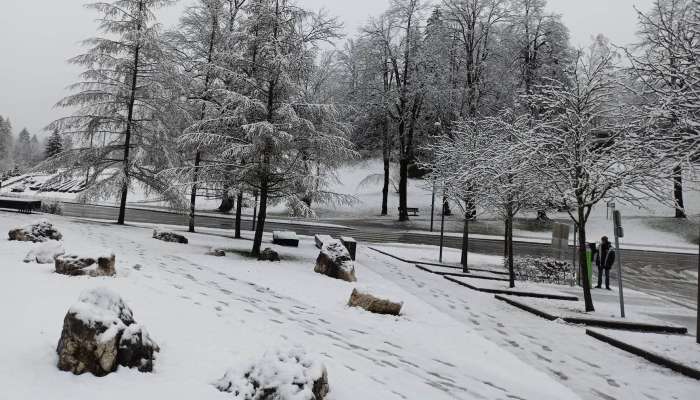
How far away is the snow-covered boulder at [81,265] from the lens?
25.6 ft

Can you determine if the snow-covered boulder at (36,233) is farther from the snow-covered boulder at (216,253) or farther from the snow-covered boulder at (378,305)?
the snow-covered boulder at (378,305)

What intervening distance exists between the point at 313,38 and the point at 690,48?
449 inches

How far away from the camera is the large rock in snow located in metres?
4.27

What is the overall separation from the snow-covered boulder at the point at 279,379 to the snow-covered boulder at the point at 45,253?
18.7 ft

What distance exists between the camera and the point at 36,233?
11.5 m

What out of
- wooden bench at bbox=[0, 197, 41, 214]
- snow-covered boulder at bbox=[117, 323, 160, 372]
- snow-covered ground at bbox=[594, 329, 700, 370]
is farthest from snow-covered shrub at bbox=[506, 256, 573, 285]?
wooden bench at bbox=[0, 197, 41, 214]

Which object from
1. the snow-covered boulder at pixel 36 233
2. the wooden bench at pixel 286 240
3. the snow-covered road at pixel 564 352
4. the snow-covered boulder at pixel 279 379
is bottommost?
the snow-covered road at pixel 564 352

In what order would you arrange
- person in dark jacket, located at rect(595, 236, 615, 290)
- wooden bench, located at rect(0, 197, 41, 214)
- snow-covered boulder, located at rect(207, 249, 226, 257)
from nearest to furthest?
snow-covered boulder, located at rect(207, 249, 226, 257) → person in dark jacket, located at rect(595, 236, 615, 290) → wooden bench, located at rect(0, 197, 41, 214)

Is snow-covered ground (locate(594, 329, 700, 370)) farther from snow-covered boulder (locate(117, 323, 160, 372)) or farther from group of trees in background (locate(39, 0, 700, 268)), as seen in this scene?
snow-covered boulder (locate(117, 323, 160, 372))

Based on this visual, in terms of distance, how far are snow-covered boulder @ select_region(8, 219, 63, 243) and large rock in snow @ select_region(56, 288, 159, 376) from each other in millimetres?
8388

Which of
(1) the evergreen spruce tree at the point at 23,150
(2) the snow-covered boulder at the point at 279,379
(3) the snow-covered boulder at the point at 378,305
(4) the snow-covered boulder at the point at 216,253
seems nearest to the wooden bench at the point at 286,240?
(4) the snow-covered boulder at the point at 216,253

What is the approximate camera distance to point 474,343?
8.30 m

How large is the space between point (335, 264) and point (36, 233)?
24.7ft

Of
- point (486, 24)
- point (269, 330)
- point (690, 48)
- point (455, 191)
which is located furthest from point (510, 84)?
point (269, 330)
